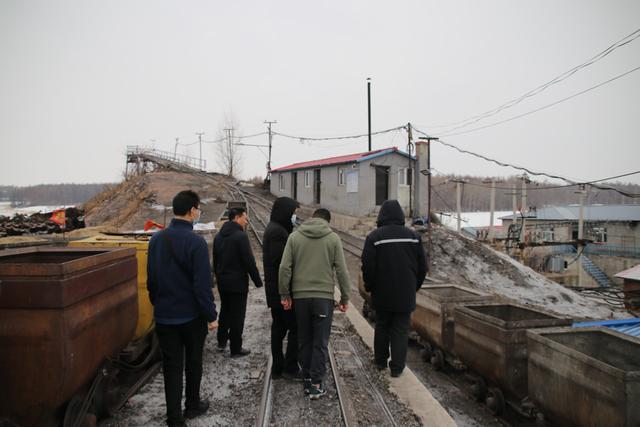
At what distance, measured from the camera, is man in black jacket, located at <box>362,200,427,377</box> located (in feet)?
15.5

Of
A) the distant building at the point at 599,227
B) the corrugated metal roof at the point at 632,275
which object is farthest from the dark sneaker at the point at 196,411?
the distant building at the point at 599,227

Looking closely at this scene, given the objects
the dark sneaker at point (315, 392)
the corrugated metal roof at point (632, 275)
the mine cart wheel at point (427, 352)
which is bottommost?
the corrugated metal roof at point (632, 275)

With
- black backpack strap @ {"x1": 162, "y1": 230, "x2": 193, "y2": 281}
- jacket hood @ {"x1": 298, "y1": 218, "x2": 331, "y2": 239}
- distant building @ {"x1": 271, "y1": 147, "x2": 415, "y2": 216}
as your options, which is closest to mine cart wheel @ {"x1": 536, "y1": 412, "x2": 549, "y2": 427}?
jacket hood @ {"x1": 298, "y1": 218, "x2": 331, "y2": 239}

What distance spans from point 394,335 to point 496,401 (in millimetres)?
1606

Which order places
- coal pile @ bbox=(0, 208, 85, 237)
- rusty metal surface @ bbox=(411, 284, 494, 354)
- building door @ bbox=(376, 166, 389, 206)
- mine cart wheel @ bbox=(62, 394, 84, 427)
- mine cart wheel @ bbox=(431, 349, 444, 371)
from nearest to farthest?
mine cart wheel @ bbox=(62, 394, 84, 427) → rusty metal surface @ bbox=(411, 284, 494, 354) → mine cart wheel @ bbox=(431, 349, 444, 371) → coal pile @ bbox=(0, 208, 85, 237) → building door @ bbox=(376, 166, 389, 206)

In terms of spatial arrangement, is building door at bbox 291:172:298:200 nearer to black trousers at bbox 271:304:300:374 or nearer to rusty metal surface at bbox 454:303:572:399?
rusty metal surface at bbox 454:303:572:399

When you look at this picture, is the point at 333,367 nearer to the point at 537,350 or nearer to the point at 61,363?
the point at 537,350

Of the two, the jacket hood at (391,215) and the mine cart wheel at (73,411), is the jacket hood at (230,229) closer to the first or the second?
the jacket hood at (391,215)

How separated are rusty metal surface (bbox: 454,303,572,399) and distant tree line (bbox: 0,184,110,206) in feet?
230

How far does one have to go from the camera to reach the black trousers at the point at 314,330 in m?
4.23

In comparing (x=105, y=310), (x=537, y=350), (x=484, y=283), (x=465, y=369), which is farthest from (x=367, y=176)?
(x=105, y=310)

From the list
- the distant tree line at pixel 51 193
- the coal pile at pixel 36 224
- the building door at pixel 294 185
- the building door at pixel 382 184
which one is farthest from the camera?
the distant tree line at pixel 51 193

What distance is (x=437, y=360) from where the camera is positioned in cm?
655

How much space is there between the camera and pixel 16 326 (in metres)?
2.72
